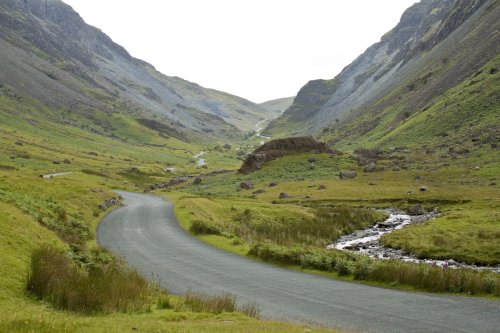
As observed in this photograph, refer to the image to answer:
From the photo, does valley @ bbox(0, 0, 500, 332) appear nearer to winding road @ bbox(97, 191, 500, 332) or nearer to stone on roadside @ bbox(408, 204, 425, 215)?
winding road @ bbox(97, 191, 500, 332)

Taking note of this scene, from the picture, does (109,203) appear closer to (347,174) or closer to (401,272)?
(401,272)

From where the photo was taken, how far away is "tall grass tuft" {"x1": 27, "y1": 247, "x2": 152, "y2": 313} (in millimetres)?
14852

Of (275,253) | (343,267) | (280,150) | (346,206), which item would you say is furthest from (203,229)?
(280,150)

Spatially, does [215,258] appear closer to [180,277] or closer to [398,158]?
[180,277]

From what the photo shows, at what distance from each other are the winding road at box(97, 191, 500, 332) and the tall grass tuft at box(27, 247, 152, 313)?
4103 mm

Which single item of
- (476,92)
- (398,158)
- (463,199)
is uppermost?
(476,92)

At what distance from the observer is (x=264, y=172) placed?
112 meters

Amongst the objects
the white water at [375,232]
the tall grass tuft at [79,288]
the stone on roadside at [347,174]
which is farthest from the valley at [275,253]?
the stone on roadside at [347,174]

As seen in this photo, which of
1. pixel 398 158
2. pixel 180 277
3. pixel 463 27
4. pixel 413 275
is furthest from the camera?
pixel 463 27

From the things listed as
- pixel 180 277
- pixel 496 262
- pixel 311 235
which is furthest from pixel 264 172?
pixel 180 277

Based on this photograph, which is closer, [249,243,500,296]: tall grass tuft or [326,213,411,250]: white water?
[249,243,500,296]: tall grass tuft

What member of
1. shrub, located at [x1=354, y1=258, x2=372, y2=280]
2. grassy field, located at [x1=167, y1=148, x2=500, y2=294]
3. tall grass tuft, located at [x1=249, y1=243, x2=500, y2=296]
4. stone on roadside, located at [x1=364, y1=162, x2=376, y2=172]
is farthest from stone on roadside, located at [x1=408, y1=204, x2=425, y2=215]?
stone on roadside, located at [x1=364, y1=162, x2=376, y2=172]

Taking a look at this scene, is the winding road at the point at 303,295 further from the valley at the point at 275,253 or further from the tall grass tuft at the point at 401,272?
the tall grass tuft at the point at 401,272

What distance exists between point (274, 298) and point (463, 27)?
216 meters
